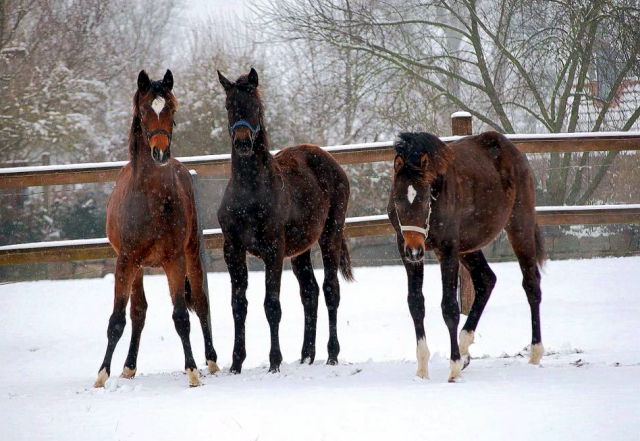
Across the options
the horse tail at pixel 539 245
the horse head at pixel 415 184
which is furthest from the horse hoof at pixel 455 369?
the horse tail at pixel 539 245

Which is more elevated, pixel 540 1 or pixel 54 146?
pixel 540 1

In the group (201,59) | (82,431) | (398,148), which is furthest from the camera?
(201,59)

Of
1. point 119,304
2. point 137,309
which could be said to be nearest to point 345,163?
point 137,309

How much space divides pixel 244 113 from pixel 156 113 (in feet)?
2.00

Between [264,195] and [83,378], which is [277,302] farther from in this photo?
[83,378]

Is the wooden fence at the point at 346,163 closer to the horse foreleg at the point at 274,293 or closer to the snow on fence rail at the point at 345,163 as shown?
the snow on fence rail at the point at 345,163

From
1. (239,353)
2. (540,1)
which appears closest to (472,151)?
(239,353)

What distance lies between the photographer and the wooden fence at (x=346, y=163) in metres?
6.94

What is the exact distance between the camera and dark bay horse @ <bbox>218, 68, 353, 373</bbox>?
511cm

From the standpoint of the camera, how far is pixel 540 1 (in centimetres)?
1121

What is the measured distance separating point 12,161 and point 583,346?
10.6 meters

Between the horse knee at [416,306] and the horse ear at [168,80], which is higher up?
the horse ear at [168,80]

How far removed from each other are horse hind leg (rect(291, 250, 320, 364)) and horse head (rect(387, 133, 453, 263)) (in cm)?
157

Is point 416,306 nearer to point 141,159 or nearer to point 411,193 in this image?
point 411,193
